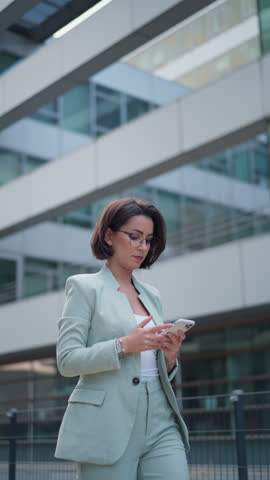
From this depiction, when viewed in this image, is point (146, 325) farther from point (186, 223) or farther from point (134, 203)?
point (186, 223)

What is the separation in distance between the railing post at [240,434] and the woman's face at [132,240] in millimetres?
2539

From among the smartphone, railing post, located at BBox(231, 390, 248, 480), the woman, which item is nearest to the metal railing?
railing post, located at BBox(231, 390, 248, 480)

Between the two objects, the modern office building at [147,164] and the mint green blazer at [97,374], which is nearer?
the mint green blazer at [97,374]

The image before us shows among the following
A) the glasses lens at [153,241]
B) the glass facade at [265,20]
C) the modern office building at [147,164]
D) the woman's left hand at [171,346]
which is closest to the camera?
the woman's left hand at [171,346]

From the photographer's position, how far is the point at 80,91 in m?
20.9

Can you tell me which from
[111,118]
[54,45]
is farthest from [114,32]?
[111,118]

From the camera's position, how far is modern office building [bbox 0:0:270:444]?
12.3 meters

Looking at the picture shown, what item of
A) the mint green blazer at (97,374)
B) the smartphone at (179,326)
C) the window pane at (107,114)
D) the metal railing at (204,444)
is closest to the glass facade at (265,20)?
the metal railing at (204,444)

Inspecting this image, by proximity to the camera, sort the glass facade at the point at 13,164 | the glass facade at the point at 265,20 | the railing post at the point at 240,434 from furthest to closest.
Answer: the glass facade at the point at 13,164 < the glass facade at the point at 265,20 < the railing post at the point at 240,434

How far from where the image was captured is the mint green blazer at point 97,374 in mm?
2613

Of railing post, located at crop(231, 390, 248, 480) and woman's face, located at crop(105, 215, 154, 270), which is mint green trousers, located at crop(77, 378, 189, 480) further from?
railing post, located at crop(231, 390, 248, 480)

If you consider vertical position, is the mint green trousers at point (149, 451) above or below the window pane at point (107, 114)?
below

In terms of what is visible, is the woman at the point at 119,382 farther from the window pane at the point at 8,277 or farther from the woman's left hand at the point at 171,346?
the window pane at the point at 8,277

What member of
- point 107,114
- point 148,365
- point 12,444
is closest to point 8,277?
point 107,114
